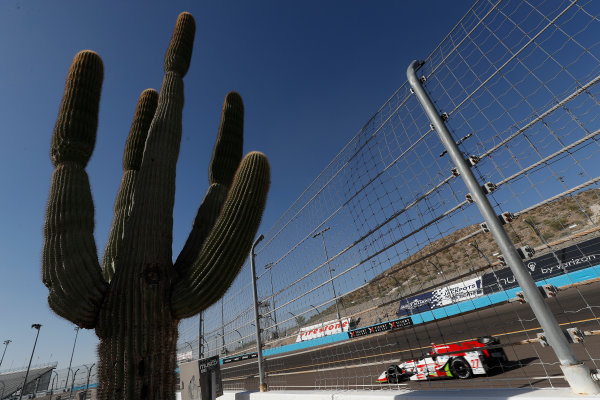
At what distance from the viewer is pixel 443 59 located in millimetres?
2773

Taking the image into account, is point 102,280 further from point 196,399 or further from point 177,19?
point 177,19

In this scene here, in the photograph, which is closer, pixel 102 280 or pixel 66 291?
pixel 66 291

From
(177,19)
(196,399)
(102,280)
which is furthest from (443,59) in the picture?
(196,399)

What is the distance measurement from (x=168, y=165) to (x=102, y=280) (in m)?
1.77

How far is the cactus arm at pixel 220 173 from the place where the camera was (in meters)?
4.09

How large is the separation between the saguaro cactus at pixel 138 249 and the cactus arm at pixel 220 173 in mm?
21

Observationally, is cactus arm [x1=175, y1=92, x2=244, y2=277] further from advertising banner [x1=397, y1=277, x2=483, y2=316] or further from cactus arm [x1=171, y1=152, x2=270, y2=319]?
advertising banner [x1=397, y1=277, x2=483, y2=316]

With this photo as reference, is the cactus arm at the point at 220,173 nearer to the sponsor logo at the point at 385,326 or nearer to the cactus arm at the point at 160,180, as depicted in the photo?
the cactus arm at the point at 160,180

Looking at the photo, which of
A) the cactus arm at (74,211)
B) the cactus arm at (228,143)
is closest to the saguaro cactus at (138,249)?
the cactus arm at (74,211)

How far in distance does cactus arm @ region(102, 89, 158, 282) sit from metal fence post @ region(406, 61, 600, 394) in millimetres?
4181

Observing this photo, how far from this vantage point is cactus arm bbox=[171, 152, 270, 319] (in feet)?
11.2

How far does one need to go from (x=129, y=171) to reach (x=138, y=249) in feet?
7.37

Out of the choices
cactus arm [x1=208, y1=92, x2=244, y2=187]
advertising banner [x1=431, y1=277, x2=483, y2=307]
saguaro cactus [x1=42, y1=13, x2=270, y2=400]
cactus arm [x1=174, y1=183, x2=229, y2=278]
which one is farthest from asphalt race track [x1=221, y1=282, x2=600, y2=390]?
cactus arm [x1=208, y1=92, x2=244, y2=187]

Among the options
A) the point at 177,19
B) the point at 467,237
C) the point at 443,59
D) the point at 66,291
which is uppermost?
the point at 177,19
